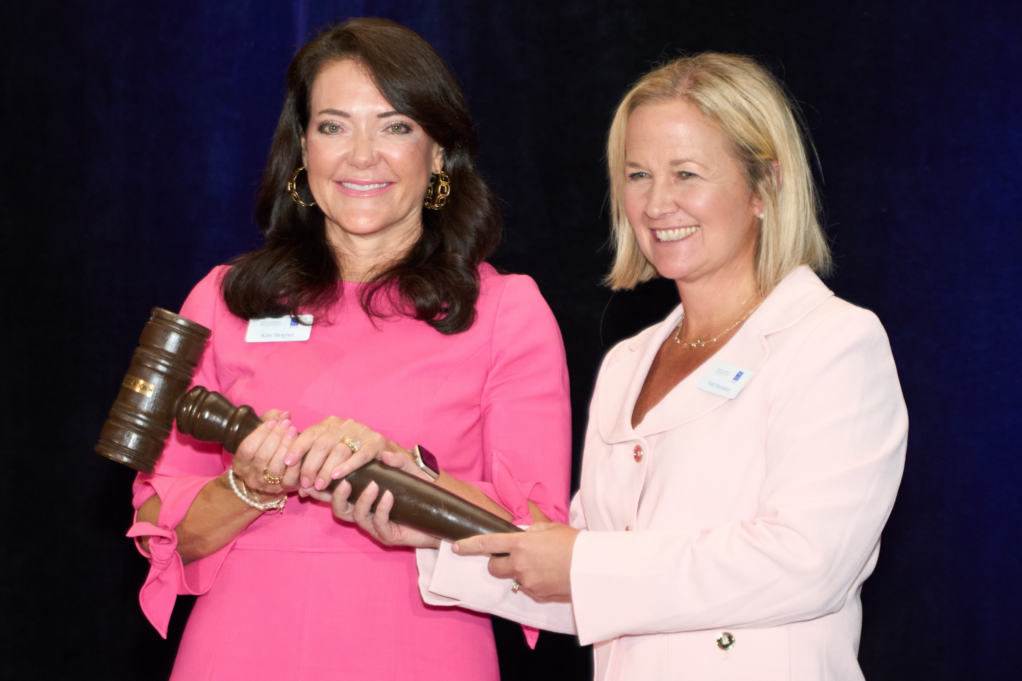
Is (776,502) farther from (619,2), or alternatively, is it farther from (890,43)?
(619,2)

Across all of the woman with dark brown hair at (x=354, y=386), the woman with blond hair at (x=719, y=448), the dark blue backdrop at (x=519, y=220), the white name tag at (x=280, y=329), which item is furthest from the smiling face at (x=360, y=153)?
the dark blue backdrop at (x=519, y=220)

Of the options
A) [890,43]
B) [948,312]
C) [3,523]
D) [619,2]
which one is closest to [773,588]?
[948,312]

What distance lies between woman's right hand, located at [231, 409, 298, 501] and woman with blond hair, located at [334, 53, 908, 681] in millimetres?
119

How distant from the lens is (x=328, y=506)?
191 cm

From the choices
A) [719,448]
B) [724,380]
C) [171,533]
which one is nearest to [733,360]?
[724,380]

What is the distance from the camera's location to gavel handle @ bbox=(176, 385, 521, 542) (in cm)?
168

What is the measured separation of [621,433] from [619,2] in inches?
75.6

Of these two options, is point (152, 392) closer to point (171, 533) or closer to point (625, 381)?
point (171, 533)

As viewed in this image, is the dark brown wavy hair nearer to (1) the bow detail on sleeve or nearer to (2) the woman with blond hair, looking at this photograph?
(2) the woman with blond hair

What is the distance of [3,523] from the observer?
138 inches

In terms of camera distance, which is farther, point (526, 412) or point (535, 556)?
point (526, 412)

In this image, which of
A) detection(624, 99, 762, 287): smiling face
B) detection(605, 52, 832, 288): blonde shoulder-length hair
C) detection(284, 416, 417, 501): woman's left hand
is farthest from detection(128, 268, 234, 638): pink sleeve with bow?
detection(605, 52, 832, 288): blonde shoulder-length hair

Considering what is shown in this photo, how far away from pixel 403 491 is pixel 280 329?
55 cm

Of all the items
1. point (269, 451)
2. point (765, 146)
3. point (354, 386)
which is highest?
point (765, 146)
